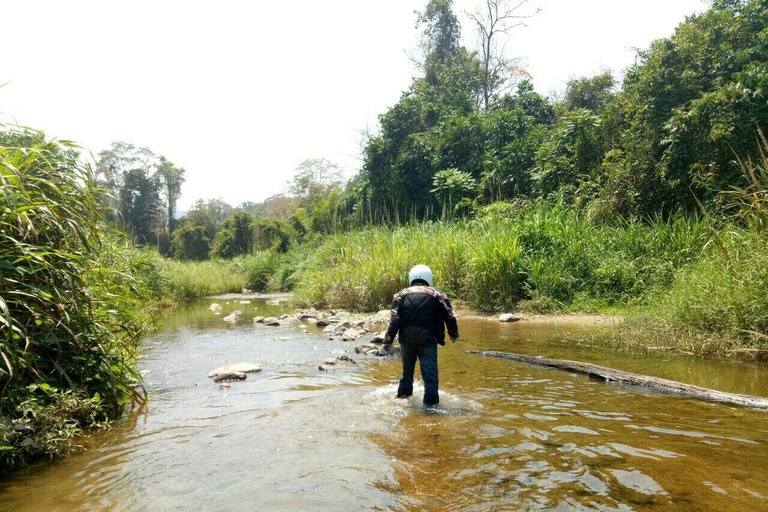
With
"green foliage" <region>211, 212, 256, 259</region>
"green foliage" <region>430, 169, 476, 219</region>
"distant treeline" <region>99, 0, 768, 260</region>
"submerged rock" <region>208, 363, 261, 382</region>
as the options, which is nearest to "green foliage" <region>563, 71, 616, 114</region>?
"distant treeline" <region>99, 0, 768, 260</region>

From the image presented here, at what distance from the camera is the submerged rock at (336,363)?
7.45 m

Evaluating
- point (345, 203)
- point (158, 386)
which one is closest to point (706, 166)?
point (158, 386)

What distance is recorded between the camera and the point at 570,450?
3.86m

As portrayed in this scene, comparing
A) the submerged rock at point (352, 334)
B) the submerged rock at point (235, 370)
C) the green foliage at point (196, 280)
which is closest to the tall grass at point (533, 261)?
the submerged rock at point (352, 334)

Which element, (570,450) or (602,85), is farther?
(602,85)

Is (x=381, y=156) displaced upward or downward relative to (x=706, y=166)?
upward

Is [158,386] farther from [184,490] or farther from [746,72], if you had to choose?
[746,72]

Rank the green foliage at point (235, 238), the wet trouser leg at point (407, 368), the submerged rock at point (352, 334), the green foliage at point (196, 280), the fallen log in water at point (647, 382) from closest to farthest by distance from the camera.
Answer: the fallen log in water at point (647, 382) < the wet trouser leg at point (407, 368) < the submerged rock at point (352, 334) < the green foliage at point (196, 280) < the green foliage at point (235, 238)

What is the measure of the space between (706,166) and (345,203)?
18.4 m

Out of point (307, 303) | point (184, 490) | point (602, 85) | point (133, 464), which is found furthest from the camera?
point (602, 85)

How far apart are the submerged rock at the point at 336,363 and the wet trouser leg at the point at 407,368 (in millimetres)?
2185

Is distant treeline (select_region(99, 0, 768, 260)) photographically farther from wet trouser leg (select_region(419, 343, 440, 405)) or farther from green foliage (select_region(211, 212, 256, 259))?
wet trouser leg (select_region(419, 343, 440, 405))

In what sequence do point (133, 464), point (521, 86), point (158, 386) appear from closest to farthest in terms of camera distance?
1. point (133, 464)
2. point (158, 386)
3. point (521, 86)

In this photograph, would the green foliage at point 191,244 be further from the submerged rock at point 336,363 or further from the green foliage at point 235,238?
the submerged rock at point 336,363
